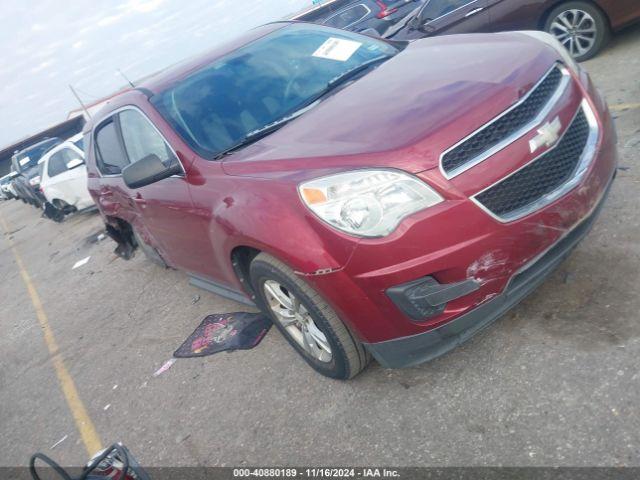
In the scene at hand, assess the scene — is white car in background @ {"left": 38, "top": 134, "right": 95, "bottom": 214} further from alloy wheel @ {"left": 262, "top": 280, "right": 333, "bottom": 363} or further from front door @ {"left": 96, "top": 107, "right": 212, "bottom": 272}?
alloy wheel @ {"left": 262, "top": 280, "right": 333, "bottom": 363}

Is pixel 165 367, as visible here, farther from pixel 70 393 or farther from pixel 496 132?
pixel 496 132

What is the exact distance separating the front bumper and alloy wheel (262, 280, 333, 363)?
43 centimetres

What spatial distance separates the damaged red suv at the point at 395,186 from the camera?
2.39 metres

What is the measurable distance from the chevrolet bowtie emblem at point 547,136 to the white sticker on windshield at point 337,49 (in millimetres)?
1688

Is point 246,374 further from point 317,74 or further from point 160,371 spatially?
point 317,74

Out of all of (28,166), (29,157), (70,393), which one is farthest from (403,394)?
(29,157)

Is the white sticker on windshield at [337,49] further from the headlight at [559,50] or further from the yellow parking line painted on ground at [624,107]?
the yellow parking line painted on ground at [624,107]

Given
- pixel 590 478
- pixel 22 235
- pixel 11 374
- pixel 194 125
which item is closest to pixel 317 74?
pixel 194 125

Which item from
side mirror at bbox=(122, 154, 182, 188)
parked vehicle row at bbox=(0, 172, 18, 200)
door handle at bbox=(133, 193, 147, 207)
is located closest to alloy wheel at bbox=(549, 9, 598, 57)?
door handle at bbox=(133, 193, 147, 207)

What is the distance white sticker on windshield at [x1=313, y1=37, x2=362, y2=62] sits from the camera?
3893mm

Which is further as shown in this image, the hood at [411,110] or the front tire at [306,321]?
the front tire at [306,321]

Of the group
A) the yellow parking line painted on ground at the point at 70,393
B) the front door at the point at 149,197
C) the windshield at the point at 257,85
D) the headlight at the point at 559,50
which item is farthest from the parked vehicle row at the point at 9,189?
the headlight at the point at 559,50

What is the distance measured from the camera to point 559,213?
2545mm

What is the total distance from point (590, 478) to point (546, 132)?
1.48m
